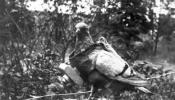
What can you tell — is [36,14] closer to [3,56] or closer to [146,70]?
[3,56]

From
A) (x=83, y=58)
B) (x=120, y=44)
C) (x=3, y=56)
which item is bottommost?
(x=120, y=44)

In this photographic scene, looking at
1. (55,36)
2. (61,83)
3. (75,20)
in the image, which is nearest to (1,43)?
(55,36)

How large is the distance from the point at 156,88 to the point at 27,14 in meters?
2.89

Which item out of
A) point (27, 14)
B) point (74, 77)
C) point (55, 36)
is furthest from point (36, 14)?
point (74, 77)

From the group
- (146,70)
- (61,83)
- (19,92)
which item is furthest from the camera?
(146,70)

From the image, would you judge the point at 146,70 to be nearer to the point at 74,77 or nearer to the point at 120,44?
the point at 74,77

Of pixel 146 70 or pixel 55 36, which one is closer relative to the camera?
pixel 146 70

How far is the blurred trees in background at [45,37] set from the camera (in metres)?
5.76

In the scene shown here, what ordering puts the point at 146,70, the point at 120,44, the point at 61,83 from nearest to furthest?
the point at 61,83 → the point at 146,70 → the point at 120,44

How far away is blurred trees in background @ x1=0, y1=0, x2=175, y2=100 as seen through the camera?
18.9ft

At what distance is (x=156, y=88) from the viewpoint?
5.92 metres

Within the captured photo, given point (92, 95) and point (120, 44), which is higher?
point (92, 95)

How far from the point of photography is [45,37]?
7051 mm

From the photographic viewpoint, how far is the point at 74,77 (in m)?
4.41
